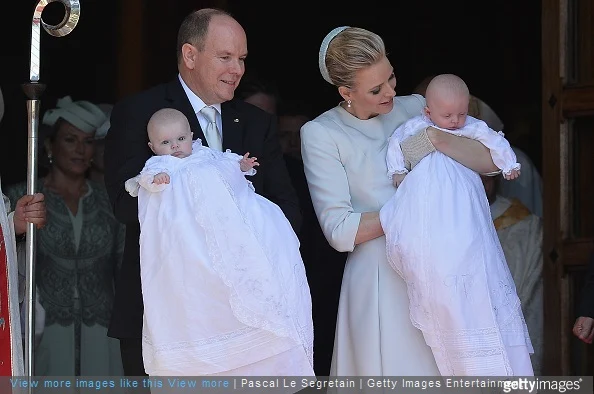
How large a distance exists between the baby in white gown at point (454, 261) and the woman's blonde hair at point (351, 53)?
255 millimetres

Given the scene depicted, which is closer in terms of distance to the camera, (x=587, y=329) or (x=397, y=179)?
(x=397, y=179)

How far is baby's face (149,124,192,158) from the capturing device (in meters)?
4.16

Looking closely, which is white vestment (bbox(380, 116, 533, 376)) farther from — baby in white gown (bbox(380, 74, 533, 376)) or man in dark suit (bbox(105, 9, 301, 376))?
man in dark suit (bbox(105, 9, 301, 376))

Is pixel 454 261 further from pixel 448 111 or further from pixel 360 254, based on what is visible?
pixel 448 111

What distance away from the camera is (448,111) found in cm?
444

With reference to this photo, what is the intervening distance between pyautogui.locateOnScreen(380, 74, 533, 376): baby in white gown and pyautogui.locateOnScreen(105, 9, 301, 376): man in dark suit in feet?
1.45

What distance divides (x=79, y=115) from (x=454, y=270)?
288 centimetres

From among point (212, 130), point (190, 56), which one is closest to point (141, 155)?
point (212, 130)

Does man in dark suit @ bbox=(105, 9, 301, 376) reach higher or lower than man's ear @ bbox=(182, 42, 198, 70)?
lower

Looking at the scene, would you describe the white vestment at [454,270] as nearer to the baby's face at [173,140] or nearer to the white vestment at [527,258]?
the baby's face at [173,140]

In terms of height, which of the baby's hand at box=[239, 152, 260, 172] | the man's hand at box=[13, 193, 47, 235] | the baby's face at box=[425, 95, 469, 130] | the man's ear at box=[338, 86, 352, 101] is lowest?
the man's hand at box=[13, 193, 47, 235]

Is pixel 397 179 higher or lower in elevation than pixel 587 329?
higher

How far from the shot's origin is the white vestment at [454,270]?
13.9 ft

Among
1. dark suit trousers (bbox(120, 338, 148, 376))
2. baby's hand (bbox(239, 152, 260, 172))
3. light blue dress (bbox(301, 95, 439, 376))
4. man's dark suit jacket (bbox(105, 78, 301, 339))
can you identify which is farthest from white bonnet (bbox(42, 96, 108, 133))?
baby's hand (bbox(239, 152, 260, 172))
